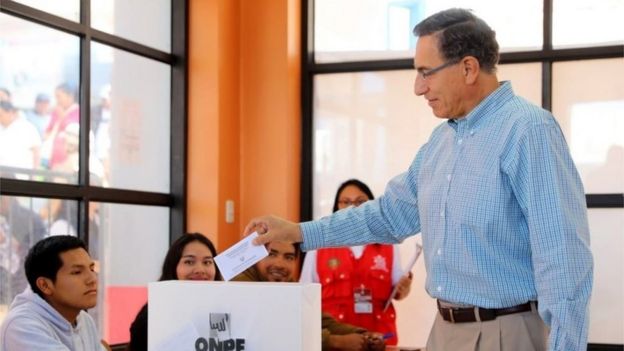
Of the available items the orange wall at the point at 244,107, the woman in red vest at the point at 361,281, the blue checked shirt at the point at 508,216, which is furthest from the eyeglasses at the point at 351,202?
the blue checked shirt at the point at 508,216

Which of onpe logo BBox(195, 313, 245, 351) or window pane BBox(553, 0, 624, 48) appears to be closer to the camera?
onpe logo BBox(195, 313, 245, 351)

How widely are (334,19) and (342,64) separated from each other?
27 centimetres

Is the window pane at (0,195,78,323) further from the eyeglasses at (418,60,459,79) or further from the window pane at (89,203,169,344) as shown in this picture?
the eyeglasses at (418,60,459,79)

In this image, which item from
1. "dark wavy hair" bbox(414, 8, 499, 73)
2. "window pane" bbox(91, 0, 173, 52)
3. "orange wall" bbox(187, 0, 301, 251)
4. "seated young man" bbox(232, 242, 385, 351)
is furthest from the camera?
"orange wall" bbox(187, 0, 301, 251)

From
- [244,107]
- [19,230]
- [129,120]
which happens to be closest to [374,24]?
[244,107]

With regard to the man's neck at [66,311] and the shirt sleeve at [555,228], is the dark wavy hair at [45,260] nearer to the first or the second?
the man's neck at [66,311]

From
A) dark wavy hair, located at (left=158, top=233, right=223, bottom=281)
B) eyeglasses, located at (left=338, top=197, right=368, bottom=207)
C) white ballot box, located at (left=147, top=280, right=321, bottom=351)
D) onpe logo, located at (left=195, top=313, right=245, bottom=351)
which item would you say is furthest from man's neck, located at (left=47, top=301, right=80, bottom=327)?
eyeglasses, located at (left=338, top=197, right=368, bottom=207)

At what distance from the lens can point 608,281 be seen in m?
5.01

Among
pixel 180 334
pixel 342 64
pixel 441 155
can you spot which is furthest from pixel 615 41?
pixel 180 334

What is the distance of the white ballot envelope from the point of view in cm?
213

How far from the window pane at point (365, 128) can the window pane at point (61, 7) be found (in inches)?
63.7

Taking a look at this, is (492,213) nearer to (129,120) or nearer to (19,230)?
(19,230)

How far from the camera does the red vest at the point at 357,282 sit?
4.58 meters

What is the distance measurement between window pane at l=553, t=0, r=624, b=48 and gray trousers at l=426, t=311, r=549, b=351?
10.5 ft
